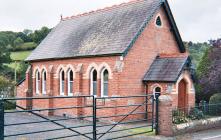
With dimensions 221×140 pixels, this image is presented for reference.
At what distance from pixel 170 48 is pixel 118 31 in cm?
453

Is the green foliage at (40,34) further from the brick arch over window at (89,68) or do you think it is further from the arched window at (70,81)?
the brick arch over window at (89,68)

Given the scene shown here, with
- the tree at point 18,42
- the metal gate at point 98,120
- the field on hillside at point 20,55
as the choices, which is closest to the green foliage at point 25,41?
the tree at point 18,42

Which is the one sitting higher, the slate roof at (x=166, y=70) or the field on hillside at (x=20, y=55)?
the field on hillside at (x=20, y=55)

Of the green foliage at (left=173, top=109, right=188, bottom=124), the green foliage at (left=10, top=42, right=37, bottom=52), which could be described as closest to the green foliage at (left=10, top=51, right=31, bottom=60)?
the green foliage at (left=10, top=42, right=37, bottom=52)

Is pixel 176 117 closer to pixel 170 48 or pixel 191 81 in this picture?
pixel 191 81

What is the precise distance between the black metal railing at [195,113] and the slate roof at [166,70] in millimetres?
2164

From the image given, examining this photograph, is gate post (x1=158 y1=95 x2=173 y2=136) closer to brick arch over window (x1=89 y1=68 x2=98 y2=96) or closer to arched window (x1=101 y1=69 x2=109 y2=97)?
arched window (x1=101 y1=69 x2=109 y2=97)

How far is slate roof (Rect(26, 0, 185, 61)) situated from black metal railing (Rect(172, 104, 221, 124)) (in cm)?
516

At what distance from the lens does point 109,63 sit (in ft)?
70.1

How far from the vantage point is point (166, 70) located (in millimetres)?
20750

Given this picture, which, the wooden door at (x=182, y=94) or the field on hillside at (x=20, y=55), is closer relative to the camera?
the wooden door at (x=182, y=94)

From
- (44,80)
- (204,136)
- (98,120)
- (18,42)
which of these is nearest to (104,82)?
(98,120)

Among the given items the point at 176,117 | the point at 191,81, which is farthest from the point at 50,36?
the point at 176,117

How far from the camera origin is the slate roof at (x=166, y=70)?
20.1 metres
